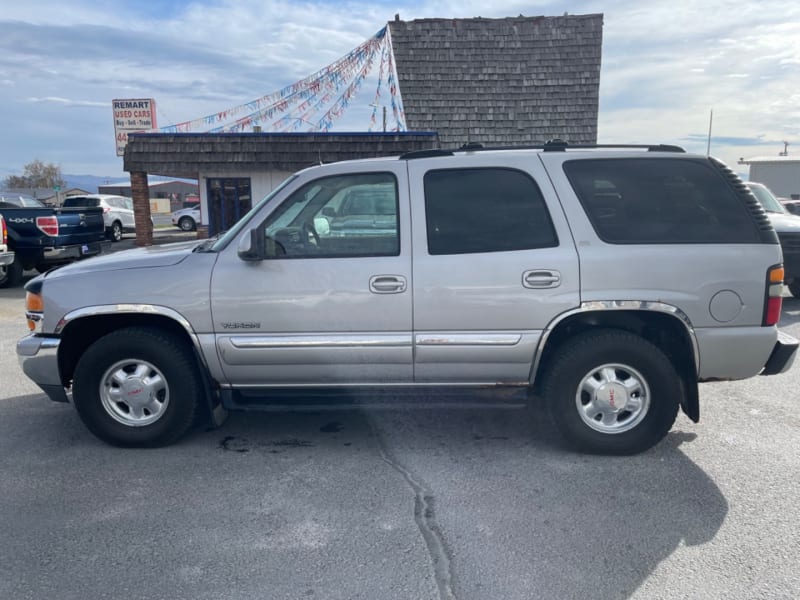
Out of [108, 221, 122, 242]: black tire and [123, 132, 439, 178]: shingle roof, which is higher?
[123, 132, 439, 178]: shingle roof

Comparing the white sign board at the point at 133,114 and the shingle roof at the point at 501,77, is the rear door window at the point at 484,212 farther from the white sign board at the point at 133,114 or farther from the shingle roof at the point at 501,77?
the white sign board at the point at 133,114

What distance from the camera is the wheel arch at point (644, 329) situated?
12.8 ft

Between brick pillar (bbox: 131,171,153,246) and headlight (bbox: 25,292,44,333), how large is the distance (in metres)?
10.6

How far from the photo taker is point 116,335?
4172mm

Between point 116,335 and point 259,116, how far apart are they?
1022 centimetres

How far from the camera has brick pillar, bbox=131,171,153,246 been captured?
46.9ft

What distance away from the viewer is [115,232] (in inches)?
891

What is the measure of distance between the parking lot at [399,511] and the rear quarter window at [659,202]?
1.40 m

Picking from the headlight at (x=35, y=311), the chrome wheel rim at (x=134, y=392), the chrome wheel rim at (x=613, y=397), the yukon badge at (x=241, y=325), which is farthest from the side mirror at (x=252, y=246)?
the chrome wheel rim at (x=613, y=397)

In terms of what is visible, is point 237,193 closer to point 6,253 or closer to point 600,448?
point 6,253

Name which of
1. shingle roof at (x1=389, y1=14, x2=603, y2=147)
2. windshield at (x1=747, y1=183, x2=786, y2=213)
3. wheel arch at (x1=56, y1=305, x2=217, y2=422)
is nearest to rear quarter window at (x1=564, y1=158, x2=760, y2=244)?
wheel arch at (x1=56, y1=305, x2=217, y2=422)

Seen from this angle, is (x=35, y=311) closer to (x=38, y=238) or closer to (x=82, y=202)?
(x=38, y=238)

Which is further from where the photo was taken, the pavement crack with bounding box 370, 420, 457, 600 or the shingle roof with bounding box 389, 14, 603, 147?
the shingle roof with bounding box 389, 14, 603, 147

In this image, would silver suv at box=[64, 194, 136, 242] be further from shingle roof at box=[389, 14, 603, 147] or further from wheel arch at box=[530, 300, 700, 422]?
wheel arch at box=[530, 300, 700, 422]
